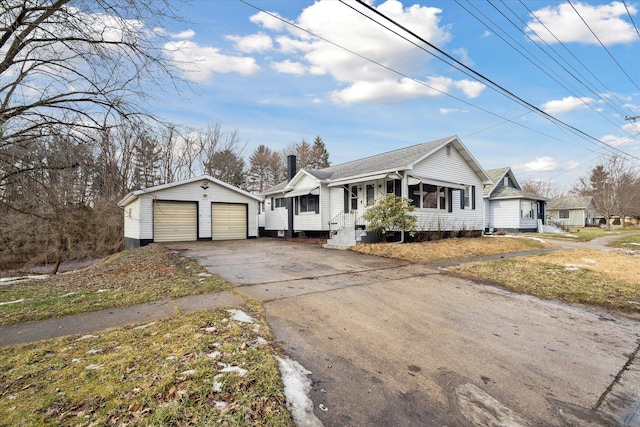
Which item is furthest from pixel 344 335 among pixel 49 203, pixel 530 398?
pixel 49 203

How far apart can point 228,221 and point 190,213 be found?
2331 millimetres

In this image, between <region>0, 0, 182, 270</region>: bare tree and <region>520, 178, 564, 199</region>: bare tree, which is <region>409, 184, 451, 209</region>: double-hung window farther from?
<region>520, 178, 564, 199</region>: bare tree

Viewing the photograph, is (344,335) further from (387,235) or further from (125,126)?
(387,235)

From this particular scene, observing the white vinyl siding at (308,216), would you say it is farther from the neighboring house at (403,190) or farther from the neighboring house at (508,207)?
the neighboring house at (508,207)

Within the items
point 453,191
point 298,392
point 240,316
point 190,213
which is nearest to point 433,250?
point 453,191

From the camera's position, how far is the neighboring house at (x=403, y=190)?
13.4 m

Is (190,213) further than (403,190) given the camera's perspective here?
Yes

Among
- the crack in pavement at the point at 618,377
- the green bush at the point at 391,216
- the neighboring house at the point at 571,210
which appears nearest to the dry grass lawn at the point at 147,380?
the crack in pavement at the point at 618,377

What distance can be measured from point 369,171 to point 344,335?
11.0 meters

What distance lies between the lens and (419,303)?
5.05 m

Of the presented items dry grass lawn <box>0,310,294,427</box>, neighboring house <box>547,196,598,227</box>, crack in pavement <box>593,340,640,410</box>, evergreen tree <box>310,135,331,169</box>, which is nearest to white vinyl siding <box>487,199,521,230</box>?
neighboring house <box>547,196,598,227</box>

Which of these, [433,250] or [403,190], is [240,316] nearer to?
[433,250]

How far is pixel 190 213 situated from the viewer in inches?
672

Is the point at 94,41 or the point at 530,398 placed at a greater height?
the point at 94,41
